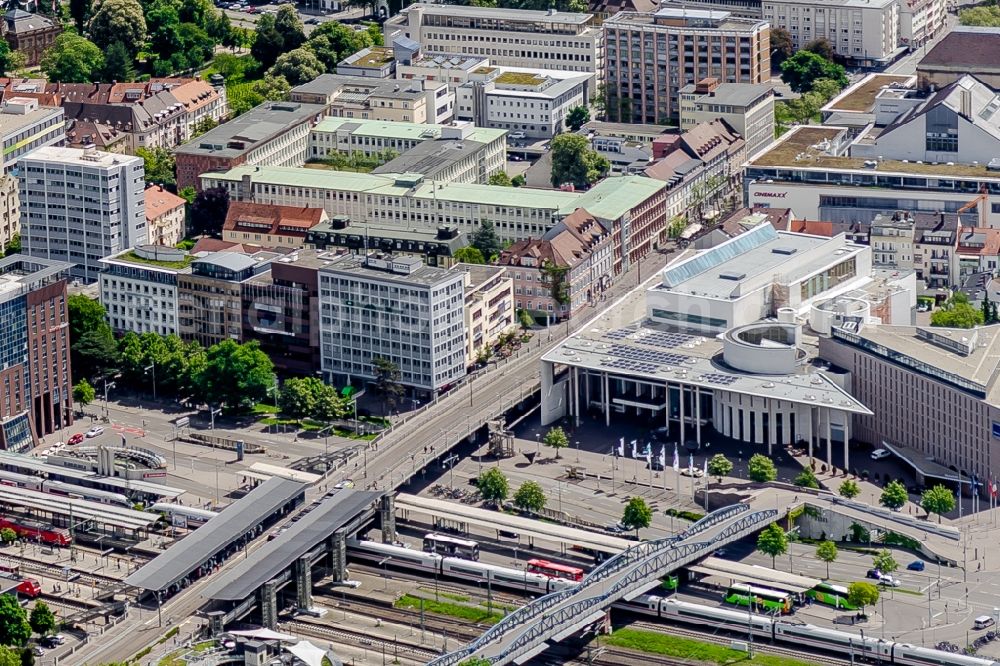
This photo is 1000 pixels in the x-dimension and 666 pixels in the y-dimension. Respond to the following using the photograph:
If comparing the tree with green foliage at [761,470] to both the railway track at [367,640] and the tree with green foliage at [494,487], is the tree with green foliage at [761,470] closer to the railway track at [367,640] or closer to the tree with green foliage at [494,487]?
the tree with green foliage at [494,487]

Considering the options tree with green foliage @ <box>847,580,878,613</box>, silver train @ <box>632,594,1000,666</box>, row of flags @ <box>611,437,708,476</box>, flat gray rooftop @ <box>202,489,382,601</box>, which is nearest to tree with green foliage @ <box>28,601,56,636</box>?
flat gray rooftop @ <box>202,489,382,601</box>

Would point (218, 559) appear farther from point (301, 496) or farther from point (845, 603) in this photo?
point (845, 603)

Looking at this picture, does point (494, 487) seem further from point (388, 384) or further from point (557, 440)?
point (388, 384)

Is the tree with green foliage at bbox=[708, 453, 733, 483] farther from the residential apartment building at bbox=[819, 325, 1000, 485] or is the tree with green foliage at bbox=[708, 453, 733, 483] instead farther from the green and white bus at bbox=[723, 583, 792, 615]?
the green and white bus at bbox=[723, 583, 792, 615]

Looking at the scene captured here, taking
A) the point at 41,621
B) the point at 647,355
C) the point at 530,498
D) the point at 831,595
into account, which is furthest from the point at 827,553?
the point at 41,621

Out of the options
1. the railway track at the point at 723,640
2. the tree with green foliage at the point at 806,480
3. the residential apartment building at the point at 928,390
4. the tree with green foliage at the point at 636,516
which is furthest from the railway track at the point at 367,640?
the residential apartment building at the point at 928,390
